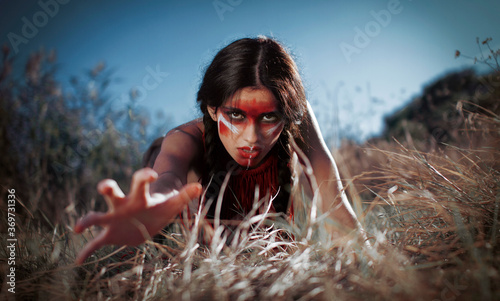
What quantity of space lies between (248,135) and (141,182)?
75cm

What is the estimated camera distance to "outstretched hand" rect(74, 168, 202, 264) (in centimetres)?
83

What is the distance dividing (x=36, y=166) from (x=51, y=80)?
41.7 inches

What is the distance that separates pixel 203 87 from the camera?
1.80 metres

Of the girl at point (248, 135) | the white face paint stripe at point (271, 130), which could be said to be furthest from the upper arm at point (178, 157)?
the white face paint stripe at point (271, 130)

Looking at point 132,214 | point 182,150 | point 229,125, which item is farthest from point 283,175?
point 132,214

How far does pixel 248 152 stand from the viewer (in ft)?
5.08

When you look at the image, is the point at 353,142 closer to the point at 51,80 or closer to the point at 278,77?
the point at 278,77

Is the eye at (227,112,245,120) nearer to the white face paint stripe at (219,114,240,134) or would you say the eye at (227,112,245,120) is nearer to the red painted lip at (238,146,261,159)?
the white face paint stripe at (219,114,240,134)

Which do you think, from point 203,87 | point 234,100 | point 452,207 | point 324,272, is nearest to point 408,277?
point 324,272

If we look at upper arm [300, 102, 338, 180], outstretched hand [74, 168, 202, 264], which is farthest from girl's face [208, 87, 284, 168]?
outstretched hand [74, 168, 202, 264]

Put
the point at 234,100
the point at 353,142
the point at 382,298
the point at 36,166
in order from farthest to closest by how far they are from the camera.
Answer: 1. the point at 353,142
2. the point at 36,166
3. the point at 234,100
4. the point at 382,298

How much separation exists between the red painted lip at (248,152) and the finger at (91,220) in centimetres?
83

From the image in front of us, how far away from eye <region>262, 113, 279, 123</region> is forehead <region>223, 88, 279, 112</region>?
0.11 feet

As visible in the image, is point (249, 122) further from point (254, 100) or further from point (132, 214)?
point (132, 214)
